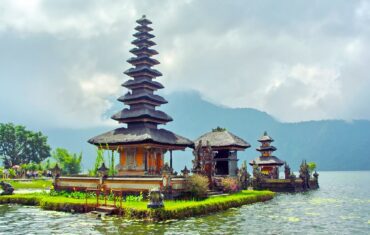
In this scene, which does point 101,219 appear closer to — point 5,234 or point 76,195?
point 5,234

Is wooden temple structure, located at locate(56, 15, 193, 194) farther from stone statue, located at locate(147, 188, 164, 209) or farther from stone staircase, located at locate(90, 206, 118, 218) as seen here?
stone statue, located at locate(147, 188, 164, 209)

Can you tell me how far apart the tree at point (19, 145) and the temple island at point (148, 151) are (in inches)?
1881

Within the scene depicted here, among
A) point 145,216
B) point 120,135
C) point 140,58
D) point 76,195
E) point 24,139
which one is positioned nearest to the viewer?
point 145,216

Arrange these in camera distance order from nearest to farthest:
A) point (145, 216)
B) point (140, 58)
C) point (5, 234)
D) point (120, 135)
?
point (5, 234) < point (145, 216) < point (120, 135) < point (140, 58)

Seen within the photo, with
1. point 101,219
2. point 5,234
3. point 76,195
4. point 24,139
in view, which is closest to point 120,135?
point 76,195

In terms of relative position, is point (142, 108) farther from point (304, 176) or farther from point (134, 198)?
point (304, 176)

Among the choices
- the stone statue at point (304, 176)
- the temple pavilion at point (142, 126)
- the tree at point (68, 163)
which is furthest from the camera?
the tree at point (68, 163)

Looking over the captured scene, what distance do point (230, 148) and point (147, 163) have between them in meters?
12.5

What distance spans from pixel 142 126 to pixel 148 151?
3010 mm

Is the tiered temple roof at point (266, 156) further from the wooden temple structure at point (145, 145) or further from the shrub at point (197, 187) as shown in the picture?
the shrub at point (197, 187)

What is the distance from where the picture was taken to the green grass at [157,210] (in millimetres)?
25062

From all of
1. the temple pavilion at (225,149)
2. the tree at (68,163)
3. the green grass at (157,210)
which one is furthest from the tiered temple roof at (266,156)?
the tree at (68,163)

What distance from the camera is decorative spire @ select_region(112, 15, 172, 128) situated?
4628cm

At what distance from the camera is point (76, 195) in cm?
3603
